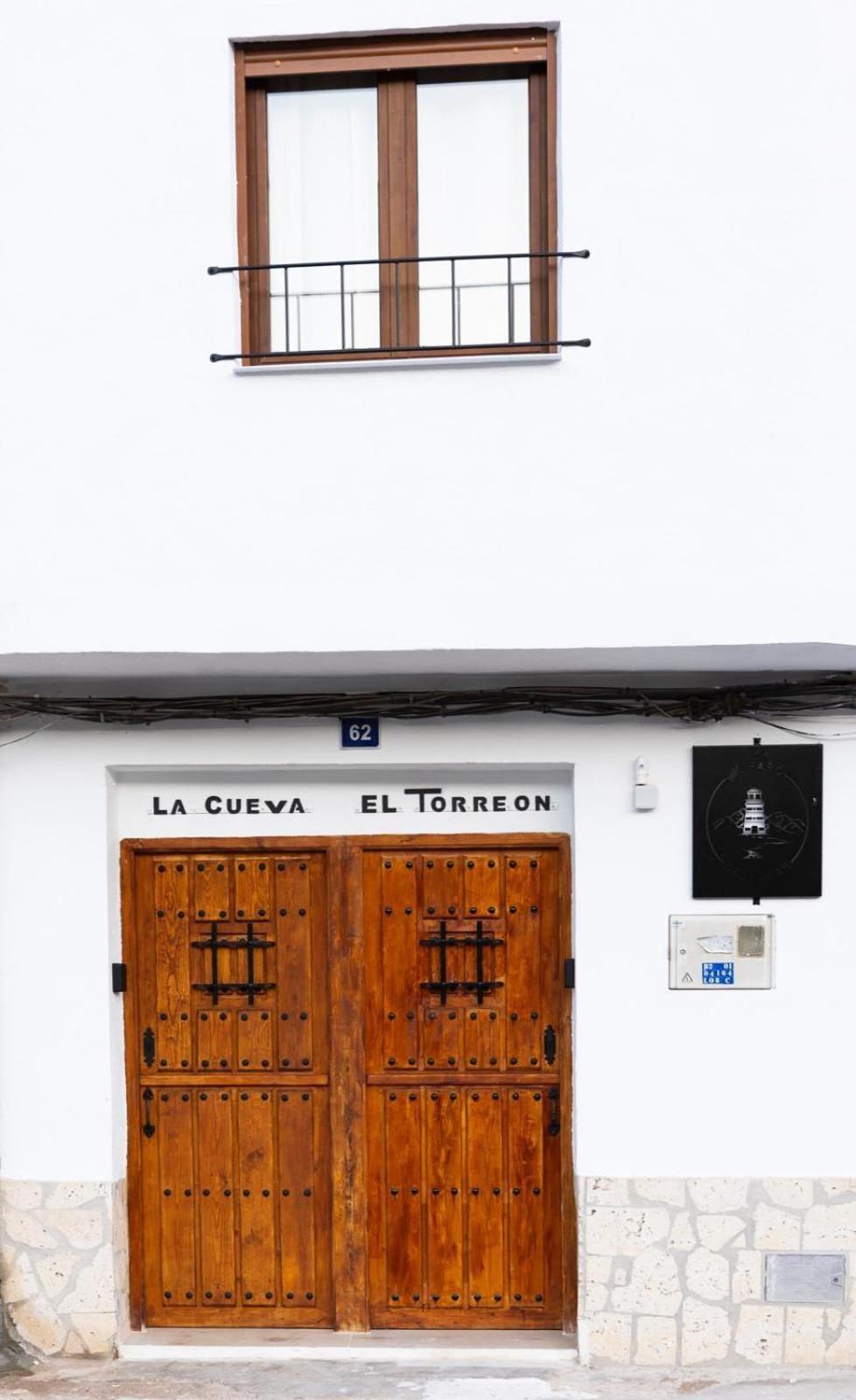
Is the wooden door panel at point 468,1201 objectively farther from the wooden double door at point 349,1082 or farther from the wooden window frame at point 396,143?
the wooden window frame at point 396,143

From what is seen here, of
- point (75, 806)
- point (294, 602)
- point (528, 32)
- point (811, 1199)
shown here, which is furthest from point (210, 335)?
point (811, 1199)

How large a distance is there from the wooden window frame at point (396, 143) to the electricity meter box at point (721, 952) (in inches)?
101

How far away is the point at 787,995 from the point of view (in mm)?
5105

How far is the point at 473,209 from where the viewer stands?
195 inches

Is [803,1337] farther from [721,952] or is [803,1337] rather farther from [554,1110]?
[721,952]

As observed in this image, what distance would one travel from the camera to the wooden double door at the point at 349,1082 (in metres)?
5.39

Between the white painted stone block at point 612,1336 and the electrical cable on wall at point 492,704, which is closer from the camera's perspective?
the electrical cable on wall at point 492,704

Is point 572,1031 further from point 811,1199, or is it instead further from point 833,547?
point 833,547

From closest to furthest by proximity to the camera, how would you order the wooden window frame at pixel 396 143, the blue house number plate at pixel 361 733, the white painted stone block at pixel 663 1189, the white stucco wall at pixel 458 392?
the white stucco wall at pixel 458 392
the wooden window frame at pixel 396 143
the white painted stone block at pixel 663 1189
the blue house number plate at pixel 361 733

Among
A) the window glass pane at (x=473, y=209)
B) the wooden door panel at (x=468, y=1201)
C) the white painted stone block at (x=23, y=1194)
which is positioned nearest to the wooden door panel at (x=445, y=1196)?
the wooden door panel at (x=468, y=1201)

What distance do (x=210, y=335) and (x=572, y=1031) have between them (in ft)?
11.2

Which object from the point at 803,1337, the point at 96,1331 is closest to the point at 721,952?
the point at 803,1337

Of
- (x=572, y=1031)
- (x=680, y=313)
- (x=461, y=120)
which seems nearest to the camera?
(x=680, y=313)

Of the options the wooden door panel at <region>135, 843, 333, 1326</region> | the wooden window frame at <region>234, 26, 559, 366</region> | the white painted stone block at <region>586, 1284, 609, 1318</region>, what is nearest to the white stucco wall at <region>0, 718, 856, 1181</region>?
the wooden door panel at <region>135, 843, 333, 1326</region>
